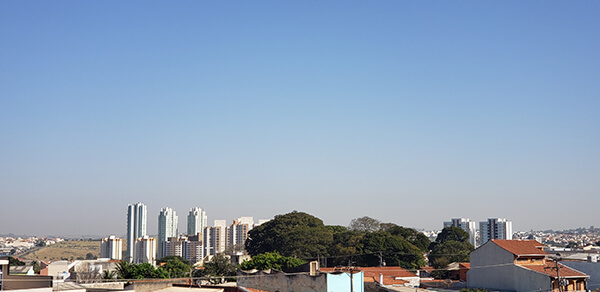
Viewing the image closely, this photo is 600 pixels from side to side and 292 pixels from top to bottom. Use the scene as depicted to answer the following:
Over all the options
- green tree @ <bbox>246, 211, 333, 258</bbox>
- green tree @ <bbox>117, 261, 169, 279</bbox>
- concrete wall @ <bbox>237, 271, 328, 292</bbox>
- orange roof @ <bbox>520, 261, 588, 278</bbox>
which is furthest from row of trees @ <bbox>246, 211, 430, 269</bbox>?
concrete wall @ <bbox>237, 271, 328, 292</bbox>

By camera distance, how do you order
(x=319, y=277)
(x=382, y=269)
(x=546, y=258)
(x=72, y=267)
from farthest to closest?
(x=72, y=267), (x=382, y=269), (x=546, y=258), (x=319, y=277)

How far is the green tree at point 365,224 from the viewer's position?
97000 mm

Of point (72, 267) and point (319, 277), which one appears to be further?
point (72, 267)

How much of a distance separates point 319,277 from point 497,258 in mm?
21349

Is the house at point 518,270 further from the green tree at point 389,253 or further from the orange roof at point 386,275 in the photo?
the green tree at point 389,253

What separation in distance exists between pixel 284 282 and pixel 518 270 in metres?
20.1

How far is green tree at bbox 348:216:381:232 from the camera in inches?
3819

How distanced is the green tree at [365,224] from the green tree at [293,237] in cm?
606

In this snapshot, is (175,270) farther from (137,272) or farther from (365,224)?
(365,224)

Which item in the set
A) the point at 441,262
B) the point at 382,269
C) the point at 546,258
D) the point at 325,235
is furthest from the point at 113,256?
the point at 546,258

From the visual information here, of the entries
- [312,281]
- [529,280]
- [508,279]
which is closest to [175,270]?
[508,279]

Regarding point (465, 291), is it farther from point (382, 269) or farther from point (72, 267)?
point (72, 267)

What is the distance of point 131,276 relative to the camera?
176 feet

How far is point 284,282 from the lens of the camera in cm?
3666
